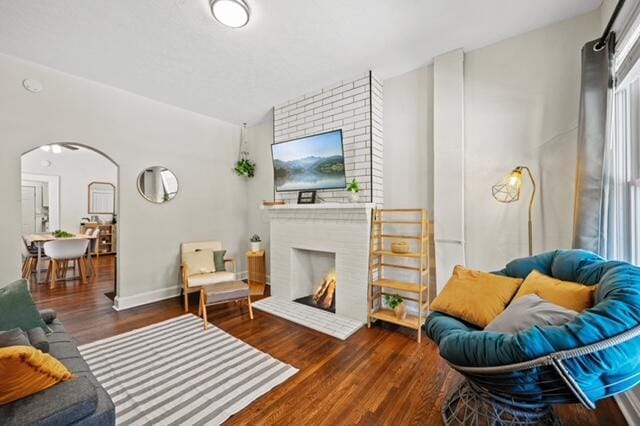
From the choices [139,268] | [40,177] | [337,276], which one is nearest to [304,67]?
[337,276]

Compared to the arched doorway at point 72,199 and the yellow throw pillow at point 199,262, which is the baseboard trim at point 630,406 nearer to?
the yellow throw pillow at point 199,262

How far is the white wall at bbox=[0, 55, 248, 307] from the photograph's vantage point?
Result: 2.74 m

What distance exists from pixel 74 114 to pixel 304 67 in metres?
2.73

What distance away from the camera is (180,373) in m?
2.03

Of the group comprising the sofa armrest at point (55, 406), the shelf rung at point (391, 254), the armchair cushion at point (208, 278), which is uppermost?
the shelf rung at point (391, 254)

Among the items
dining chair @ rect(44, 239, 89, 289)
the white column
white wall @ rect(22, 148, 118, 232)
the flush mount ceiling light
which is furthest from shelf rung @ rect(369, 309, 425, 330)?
white wall @ rect(22, 148, 118, 232)

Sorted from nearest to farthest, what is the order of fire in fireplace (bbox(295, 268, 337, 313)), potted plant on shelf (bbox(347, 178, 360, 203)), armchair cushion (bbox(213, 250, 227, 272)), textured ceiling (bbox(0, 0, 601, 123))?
textured ceiling (bbox(0, 0, 601, 123)) < potted plant on shelf (bbox(347, 178, 360, 203)) < fire in fireplace (bbox(295, 268, 337, 313)) < armchair cushion (bbox(213, 250, 227, 272))

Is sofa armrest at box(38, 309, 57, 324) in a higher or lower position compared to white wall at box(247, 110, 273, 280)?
lower

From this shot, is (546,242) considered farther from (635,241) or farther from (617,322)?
(617,322)

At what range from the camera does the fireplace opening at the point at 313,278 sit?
3.53 meters

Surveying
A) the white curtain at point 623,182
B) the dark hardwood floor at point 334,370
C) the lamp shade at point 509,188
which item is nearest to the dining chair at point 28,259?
the dark hardwood floor at point 334,370

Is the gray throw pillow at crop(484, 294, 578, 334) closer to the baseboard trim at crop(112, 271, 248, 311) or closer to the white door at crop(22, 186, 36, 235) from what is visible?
the baseboard trim at crop(112, 271, 248, 311)

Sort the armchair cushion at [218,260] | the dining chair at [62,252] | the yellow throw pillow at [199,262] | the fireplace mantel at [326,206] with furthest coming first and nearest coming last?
the dining chair at [62,252]
the armchair cushion at [218,260]
the yellow throw pillow at [199,262]
the fireplace mantel at [326,206]

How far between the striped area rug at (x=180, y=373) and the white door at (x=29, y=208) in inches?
268
